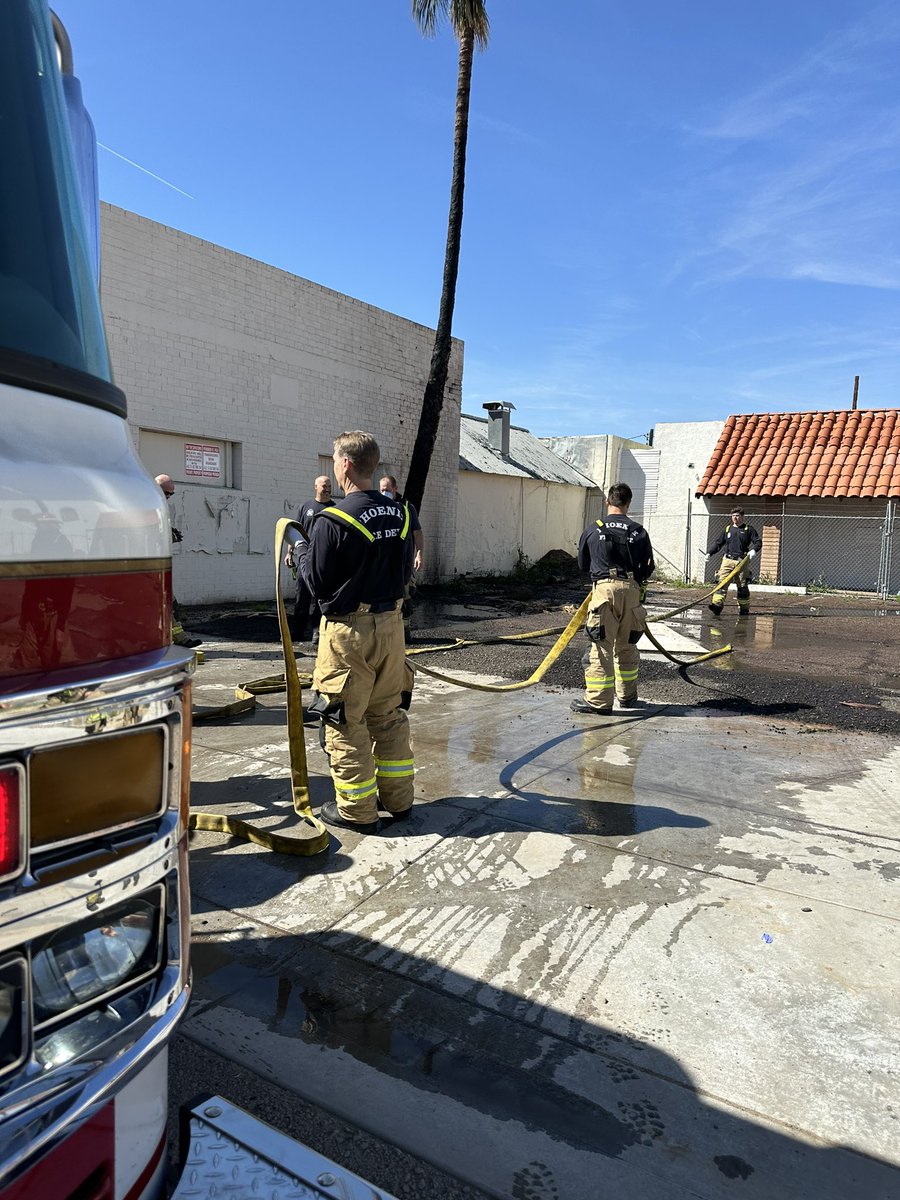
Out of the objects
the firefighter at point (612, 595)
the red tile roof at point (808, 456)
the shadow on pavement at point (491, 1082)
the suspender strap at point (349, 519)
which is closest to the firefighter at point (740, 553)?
the red tile roof at point (808, 456)

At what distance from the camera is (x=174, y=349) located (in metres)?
12.8

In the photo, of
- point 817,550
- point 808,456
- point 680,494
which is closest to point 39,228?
point 817,550

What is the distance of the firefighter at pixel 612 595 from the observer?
22.0ft

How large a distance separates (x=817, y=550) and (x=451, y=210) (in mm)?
12448

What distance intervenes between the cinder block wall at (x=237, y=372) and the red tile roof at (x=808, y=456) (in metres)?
9.77

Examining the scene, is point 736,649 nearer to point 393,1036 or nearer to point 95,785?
point 393,1036

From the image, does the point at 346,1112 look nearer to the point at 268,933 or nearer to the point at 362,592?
the point at 268,933

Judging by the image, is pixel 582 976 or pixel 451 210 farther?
pixel 451 210

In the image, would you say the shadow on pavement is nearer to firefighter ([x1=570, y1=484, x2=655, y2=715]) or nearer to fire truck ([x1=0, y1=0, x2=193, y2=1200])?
→ fire truck ([x1=0, y1=0, x2=193, y2=1200])

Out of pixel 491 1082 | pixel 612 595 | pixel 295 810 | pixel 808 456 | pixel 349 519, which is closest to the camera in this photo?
pixel 491 1082

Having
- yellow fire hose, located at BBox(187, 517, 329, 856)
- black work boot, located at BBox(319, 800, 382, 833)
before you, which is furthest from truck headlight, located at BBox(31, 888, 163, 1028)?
A: black work boot, located at BBox(319, 800, 382, 833)

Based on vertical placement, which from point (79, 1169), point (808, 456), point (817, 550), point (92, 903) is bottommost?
point (79, 1169)

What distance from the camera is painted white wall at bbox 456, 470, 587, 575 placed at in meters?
21.4

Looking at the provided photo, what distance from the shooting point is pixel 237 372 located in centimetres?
1384
